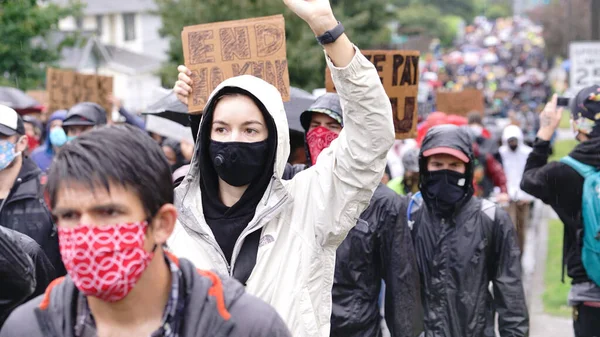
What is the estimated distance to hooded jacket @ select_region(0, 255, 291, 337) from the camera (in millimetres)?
2412

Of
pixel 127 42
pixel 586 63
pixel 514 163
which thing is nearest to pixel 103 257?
pixel 586 63

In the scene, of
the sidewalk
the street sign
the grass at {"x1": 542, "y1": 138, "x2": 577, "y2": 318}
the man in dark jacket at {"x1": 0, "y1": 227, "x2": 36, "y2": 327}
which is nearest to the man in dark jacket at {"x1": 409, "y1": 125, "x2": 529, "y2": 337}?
the man in dark jacket at {"x1": 0, "y1": 227, "x2": 36, "y2": 327}

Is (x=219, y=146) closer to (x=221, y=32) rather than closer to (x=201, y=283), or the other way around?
(x=201, y=283)

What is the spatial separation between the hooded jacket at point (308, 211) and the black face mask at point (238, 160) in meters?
0.07

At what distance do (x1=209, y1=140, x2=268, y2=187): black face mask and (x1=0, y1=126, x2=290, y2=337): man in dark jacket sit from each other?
1.17m

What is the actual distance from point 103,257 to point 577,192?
162 inches

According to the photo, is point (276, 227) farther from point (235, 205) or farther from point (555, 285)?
point (555, 285)

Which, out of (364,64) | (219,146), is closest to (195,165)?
Answer: (219,146)

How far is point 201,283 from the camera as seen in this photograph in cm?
246

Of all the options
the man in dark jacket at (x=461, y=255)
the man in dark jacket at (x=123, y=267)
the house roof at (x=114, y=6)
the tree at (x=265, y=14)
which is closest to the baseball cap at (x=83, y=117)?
the man in dark jacket at (x=461, y=255)

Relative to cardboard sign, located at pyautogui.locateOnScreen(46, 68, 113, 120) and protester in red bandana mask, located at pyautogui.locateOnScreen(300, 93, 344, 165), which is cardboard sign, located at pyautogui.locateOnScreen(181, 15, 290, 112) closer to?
protester in red bandana mask, located at pyautogui.locateOnScreen(300, 93, 344, 165)

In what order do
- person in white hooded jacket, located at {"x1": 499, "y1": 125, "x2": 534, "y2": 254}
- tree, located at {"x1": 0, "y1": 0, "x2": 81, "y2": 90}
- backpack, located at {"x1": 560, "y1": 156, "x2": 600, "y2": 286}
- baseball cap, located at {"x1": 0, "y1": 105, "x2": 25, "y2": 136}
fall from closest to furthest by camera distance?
baseball cap, located at {"x1": 0, "y1": 105, "x2": 25, "y2": 136}, backpack, located at {"x1": 560, "y1": 156, "x2": 600, "y2": 286}, person in white hooded jacket, located at {"x1": 499, "y1": 125, "x2": 534, "y2": 254}, tree, located at {"x1": 0, "y1": 0, "x2": 81, "y2": 90}

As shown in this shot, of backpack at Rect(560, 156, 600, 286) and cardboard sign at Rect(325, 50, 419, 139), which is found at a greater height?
cardboard sign at Rect(325, 50, 419, 139)

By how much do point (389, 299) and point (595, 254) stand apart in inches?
50.9
